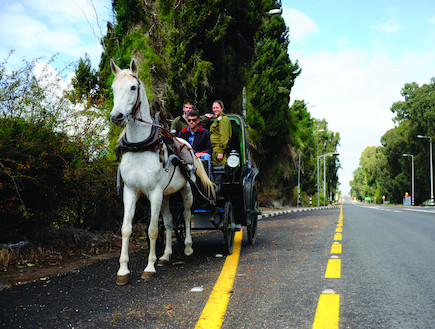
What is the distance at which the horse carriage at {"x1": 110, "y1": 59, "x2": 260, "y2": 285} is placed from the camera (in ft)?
14.9

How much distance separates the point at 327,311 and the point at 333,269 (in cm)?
180

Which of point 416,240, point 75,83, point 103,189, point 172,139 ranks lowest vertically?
point 416,240

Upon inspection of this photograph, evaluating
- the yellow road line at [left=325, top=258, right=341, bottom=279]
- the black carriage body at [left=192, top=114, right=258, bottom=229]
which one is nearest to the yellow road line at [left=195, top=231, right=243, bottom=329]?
the black carriage body at [left=192, top=114, right=258, bottom=229]

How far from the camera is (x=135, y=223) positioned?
341 inches

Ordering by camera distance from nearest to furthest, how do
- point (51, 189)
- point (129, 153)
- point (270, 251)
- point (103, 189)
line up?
point (129, 153) → point (51, 189) → point (270, 251) → point (103, 189)

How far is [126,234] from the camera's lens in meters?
4.52

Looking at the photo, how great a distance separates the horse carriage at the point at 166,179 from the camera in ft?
14.9

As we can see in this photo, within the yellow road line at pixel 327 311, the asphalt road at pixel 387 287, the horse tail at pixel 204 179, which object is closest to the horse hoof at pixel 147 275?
the horse tail at pixel 204 179

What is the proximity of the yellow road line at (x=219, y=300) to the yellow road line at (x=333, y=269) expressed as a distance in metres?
1.10

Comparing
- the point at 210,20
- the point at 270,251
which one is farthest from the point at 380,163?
the point at 270,251

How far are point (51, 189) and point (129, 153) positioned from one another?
6.73ft

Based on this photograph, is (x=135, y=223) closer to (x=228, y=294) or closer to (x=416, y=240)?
(x=228, y=294)

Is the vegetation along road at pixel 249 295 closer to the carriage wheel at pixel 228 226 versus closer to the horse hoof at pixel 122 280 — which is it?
the horse hoof at pixel 122 280

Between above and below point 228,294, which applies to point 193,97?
above
